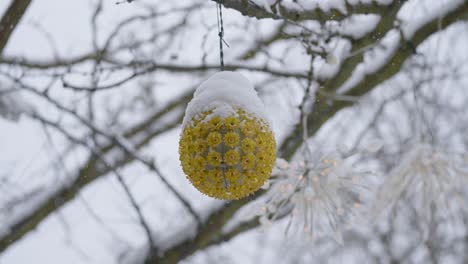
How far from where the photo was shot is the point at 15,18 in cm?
223

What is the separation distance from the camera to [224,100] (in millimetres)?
1587

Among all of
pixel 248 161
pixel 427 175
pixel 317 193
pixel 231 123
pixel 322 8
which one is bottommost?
pixel 317 193

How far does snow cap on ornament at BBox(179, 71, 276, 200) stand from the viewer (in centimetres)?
150

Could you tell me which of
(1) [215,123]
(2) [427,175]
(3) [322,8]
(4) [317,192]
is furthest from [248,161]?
(3) [322,8]

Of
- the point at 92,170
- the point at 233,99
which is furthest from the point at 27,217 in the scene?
the point at 233,99

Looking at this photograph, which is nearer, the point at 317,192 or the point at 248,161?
the point at 248,161

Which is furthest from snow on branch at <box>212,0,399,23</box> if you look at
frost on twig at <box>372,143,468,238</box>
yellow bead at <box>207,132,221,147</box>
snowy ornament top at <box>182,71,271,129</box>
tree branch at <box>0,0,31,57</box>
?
tree branch at <box>0,0,31,57</box>

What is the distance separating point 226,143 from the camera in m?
1.49

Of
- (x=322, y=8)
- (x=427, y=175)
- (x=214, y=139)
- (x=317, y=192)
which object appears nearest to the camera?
(x=214, y=139)

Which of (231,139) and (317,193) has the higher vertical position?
(231,139)

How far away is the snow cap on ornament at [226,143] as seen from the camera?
1.50m

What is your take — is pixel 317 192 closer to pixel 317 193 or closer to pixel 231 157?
pixel 317 193

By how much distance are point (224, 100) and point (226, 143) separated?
165mm

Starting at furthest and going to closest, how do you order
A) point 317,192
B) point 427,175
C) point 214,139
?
point 317,192, point 427,175, point 214,139
